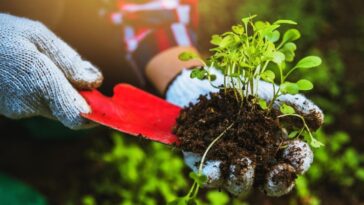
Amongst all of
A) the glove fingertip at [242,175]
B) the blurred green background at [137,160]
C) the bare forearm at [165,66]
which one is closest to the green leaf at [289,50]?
the glove fingertip at [242,175]

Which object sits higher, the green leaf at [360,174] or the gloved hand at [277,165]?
the gloved hand at [277,165]

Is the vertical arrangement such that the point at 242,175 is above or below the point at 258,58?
below

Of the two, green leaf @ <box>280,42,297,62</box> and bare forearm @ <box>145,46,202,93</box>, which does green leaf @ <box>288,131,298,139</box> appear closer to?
green leaf @ <box>280,42,297,62</box>

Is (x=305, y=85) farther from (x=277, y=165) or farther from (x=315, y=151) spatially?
(x=315, y=151)

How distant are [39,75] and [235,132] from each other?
1.85 ft

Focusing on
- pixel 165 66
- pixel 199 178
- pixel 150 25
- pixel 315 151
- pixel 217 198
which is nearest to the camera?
pixel 199 178

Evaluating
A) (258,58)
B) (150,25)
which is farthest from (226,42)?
(150,25)

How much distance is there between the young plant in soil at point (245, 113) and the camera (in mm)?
1291

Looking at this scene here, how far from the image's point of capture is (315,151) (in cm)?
252

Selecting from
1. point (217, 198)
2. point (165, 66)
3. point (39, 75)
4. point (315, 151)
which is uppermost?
point (39, 75)

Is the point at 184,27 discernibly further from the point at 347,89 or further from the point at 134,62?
the point at 347,89

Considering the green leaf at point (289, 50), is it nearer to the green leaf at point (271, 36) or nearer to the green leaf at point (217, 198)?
the green leaf at point (271, 36)

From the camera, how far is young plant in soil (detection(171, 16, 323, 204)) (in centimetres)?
129

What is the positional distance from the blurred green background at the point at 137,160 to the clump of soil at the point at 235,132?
783mm
